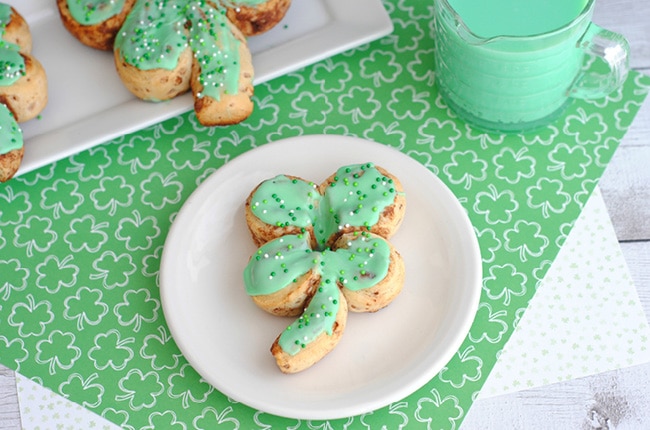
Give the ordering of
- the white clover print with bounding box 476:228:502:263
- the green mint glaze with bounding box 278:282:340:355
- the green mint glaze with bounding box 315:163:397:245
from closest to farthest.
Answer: the green mint glaze with bounding box 278:282:340:355 → the green mint glaze with bounding box 315:163:397:245 → the white clover print with bounding box 476:228:502:263

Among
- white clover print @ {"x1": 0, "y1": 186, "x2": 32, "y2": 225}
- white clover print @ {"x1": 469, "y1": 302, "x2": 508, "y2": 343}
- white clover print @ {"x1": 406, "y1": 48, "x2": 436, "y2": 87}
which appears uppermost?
white clover print @ {"x1": 406, "y1": 48, "x2": 436, "y2": 87}

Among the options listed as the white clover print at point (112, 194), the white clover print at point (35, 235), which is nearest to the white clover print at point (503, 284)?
the white clover print at point (112, 194)

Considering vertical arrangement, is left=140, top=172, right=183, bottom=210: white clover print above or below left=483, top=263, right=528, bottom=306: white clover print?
above

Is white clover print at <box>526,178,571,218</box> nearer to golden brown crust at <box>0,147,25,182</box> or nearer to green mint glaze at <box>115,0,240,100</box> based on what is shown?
green mint glaze at <box>115,0,240,100</box>

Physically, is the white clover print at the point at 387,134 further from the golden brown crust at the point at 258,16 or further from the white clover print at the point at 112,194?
the white clover print at the point at 112,194

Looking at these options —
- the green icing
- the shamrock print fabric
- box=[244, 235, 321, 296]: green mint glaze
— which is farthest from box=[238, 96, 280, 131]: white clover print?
box=[244, 235, 321, 296]: green mint glaze

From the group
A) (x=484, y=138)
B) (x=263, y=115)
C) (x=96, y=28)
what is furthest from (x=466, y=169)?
(x=96, y=28)
